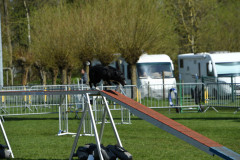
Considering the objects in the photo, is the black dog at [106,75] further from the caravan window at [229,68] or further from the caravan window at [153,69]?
the caravan window at [153,69]

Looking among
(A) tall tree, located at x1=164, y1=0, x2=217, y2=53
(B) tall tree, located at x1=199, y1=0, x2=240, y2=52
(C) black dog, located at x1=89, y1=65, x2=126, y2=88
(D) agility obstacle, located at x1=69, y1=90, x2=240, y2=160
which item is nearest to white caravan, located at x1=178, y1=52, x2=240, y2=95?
(B) tall tree, located at x1=199, y1=0, x2=240, y2=52

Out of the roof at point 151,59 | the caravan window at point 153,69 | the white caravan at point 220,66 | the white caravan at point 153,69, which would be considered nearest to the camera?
the white caravan at point 220,66

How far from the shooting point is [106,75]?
932cm

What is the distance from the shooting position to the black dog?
9242mm

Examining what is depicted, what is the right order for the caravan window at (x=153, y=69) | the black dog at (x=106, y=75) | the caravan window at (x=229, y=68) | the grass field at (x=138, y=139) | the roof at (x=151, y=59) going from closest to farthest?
the black dog at (x=106, y=75) → the grass field at (x=138, y=139) → the caravan window at (x=229, y=68) → the caravan window at (x=153, y=69) → the roof at (x=151, y=59)

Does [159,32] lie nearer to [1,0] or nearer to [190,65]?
[190,65]

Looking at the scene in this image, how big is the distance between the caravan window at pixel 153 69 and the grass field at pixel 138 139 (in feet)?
44.7

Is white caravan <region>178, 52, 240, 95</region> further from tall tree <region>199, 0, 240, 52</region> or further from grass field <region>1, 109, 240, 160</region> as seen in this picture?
tall tree <region>199, 0, 240, 52</region>

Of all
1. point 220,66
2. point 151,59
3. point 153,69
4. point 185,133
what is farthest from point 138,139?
point 151,59

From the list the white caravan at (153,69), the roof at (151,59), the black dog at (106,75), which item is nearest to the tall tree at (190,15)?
the roof at (151,59)

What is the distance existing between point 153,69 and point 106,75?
23882 millimetres

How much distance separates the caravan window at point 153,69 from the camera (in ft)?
108

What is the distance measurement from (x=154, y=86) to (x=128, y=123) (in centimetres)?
620

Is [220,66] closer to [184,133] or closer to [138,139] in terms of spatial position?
[138,139]
